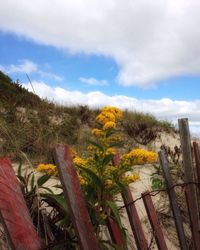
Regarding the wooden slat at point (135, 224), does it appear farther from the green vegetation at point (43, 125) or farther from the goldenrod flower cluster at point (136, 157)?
the green vegetation at point (43, 125)

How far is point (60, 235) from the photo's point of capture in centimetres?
271

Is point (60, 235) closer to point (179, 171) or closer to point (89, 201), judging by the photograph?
point (89, 201)

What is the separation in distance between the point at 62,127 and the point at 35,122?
870 millimetres

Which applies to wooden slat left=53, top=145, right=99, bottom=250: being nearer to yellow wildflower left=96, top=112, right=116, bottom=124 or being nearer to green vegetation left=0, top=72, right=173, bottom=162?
yellow wildflower left=96, top=112, right=116, bottom=124

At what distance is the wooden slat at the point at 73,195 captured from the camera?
1.97 metres

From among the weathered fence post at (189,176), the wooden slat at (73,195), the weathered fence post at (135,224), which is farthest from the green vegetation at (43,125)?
the wooden slat at (73,195)

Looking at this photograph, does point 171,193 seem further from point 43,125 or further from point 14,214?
point 43,125

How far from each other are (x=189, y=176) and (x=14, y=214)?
1.93m

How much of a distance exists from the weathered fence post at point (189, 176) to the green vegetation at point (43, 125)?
2481mm

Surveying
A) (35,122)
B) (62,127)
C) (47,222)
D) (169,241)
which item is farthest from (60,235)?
(62,127)

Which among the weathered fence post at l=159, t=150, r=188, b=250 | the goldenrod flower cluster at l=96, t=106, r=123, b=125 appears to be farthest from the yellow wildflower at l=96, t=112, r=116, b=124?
the weathered fence post at l=159, t=150, r=188, b=250

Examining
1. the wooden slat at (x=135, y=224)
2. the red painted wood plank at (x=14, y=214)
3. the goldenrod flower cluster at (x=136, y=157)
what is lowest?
the wooden slat at (x=135, y=224)

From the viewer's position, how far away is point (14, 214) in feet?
6.00

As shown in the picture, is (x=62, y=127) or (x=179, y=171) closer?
(x=179, y=171)
